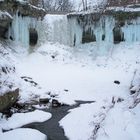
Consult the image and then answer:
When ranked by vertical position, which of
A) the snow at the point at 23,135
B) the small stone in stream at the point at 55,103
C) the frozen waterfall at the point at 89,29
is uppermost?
the frozen waterfall at the point at 89,29

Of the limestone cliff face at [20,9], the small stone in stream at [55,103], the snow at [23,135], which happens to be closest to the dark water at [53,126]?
the snow at [23,135]

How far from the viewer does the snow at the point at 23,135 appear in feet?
27.4

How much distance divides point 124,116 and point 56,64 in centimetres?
1096

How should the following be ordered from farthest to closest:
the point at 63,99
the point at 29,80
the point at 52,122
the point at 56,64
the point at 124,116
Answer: the point at 56,64 < the point at 29,80 < the point at 63,99 < the point at 52,122 < the point at 124,116

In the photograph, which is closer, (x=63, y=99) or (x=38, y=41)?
(x=63, y=99)

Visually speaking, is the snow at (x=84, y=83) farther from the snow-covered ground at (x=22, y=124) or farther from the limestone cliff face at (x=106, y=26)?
the limestone cliff face at (x=106, y=26)

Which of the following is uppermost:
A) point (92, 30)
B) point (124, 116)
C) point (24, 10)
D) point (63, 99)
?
point (24, 10)

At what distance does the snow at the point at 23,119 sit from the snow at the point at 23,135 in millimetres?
548

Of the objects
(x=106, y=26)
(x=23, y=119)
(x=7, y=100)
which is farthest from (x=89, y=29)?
(x=23, y=119)

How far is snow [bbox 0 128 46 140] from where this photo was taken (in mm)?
8359

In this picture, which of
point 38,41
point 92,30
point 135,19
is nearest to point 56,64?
point 38,41

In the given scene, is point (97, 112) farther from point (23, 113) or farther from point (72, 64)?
point (72, 64)

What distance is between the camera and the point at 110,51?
19094 mm

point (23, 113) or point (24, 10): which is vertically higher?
point (24, 10)
